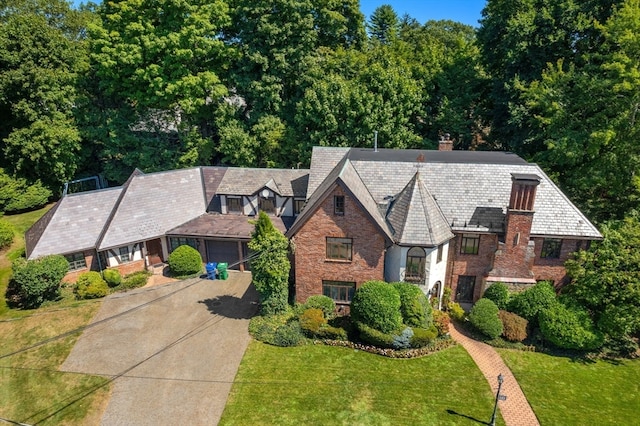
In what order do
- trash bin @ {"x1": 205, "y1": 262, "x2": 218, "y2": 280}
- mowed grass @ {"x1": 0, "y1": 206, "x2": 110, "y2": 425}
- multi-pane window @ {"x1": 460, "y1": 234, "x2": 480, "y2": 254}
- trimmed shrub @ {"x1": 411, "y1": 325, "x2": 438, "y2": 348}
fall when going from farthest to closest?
trash bin @ {"x1": 205, "y1": 262, "x2": 218, "y2": 280}, multi-pane window @ {"x1": 460, "y1": 234, "x2": 480, "y2": 254}, trimmed shrub @ {"x1": 411, "y1": 325, "x2": 438, "y2": 348}, mowed grass @ {"x1": 0, "y1": 206, "x2": 110, "y2": 425}

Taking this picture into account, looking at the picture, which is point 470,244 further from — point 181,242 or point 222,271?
point 181,242

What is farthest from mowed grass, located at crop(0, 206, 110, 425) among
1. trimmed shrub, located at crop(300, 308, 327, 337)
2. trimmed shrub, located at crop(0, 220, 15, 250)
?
trimmed shrub, located at crop(300, 308, 327, 337)

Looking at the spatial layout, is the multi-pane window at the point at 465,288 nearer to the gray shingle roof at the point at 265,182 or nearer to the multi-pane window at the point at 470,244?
the multi-pane window at the point at 470,244

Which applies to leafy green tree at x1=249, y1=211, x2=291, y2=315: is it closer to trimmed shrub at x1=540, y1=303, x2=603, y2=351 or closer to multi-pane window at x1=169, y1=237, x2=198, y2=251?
multi-pane window at x1=169, y1=237, x2=198, y2=251

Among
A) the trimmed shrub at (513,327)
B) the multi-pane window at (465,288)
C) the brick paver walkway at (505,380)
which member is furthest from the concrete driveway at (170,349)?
the trimmed shrub at (513,327)

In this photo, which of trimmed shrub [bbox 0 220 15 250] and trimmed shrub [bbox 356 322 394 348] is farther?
trimmed shrub [bbox 0 220 15 250]

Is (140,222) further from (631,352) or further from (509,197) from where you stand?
(631,352)
